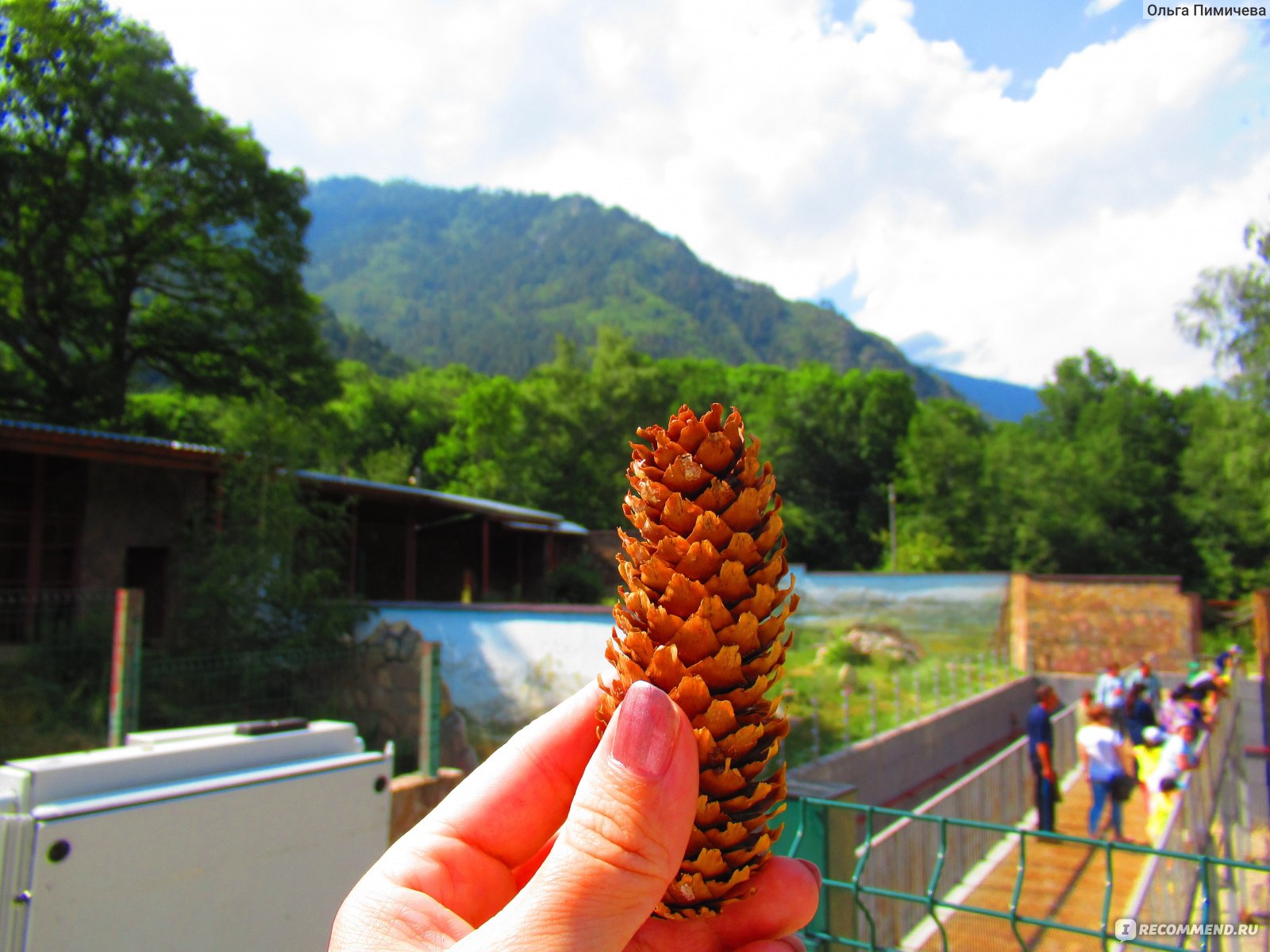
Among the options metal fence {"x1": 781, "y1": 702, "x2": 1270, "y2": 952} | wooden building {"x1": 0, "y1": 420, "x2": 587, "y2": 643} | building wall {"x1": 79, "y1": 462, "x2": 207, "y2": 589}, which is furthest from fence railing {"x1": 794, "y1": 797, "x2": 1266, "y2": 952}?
building wall {"x1": 79, "y1": 462, "x2": 207, "y2": 589}

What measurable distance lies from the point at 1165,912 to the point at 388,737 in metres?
9.20

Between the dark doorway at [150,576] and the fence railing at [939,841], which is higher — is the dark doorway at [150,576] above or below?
above

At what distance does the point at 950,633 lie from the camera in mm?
21953

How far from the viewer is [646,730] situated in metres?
1.20

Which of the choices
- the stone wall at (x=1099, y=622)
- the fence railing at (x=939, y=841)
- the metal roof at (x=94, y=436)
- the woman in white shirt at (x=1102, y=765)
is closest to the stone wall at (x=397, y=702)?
the metal roof at (x=94, y=436)

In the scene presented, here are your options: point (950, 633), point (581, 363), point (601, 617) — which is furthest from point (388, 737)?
point (581, 363)

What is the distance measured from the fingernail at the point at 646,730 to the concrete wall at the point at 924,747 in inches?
246

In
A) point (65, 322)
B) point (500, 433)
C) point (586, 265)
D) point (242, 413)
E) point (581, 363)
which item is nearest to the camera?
point (242, 413)

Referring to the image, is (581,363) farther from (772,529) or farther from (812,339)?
(812,339)

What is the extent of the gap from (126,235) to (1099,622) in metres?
29.2

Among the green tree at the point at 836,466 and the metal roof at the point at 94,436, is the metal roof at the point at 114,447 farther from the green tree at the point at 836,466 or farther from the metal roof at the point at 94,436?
the green tree at the point at 836,466

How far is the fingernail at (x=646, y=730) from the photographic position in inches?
→ 46.8

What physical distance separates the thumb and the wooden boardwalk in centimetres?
606

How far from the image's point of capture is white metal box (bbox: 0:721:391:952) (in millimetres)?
2039
